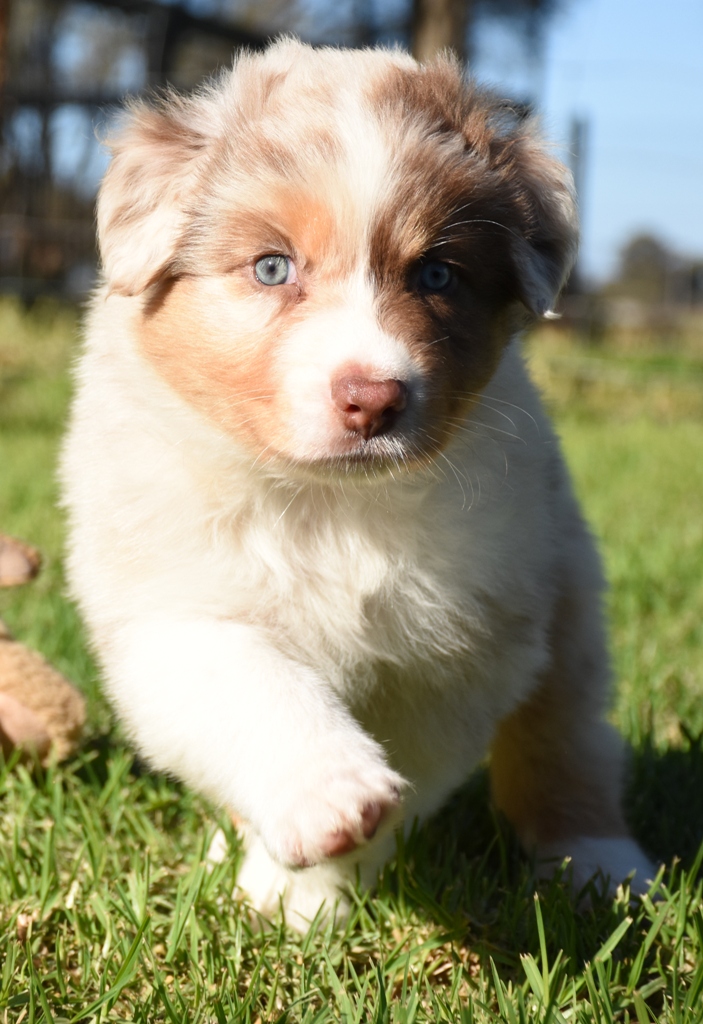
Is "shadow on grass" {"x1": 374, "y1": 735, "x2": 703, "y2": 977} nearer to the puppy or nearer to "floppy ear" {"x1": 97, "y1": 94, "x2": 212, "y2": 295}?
the puppy

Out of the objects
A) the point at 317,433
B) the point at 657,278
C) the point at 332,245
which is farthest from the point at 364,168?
the point at 657,278

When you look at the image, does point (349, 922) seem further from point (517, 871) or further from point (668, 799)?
point (668, 799)

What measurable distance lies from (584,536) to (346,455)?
1.01 m

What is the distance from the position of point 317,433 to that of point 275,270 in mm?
342

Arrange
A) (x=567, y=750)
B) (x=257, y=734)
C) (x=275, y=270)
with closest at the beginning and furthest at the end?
(x=257, y=734), (x=275, y=270), (x=567, y=750)

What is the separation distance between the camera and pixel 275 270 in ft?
6.51

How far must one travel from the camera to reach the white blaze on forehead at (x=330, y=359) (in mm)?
1787

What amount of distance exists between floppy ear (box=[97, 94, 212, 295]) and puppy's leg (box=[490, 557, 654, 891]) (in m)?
1.18

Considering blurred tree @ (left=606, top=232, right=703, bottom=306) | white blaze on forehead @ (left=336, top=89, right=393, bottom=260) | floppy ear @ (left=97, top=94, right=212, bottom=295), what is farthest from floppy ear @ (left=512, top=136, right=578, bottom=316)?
blurred tree @ (left=606, top=232, right=703, bottom=306)

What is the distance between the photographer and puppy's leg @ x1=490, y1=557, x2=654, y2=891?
257 cm

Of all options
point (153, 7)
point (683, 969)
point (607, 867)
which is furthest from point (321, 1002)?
point (153, 7)

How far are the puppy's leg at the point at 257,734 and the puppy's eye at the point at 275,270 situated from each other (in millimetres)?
614

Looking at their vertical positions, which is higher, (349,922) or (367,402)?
(367,402)

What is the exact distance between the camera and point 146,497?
2123 mm
